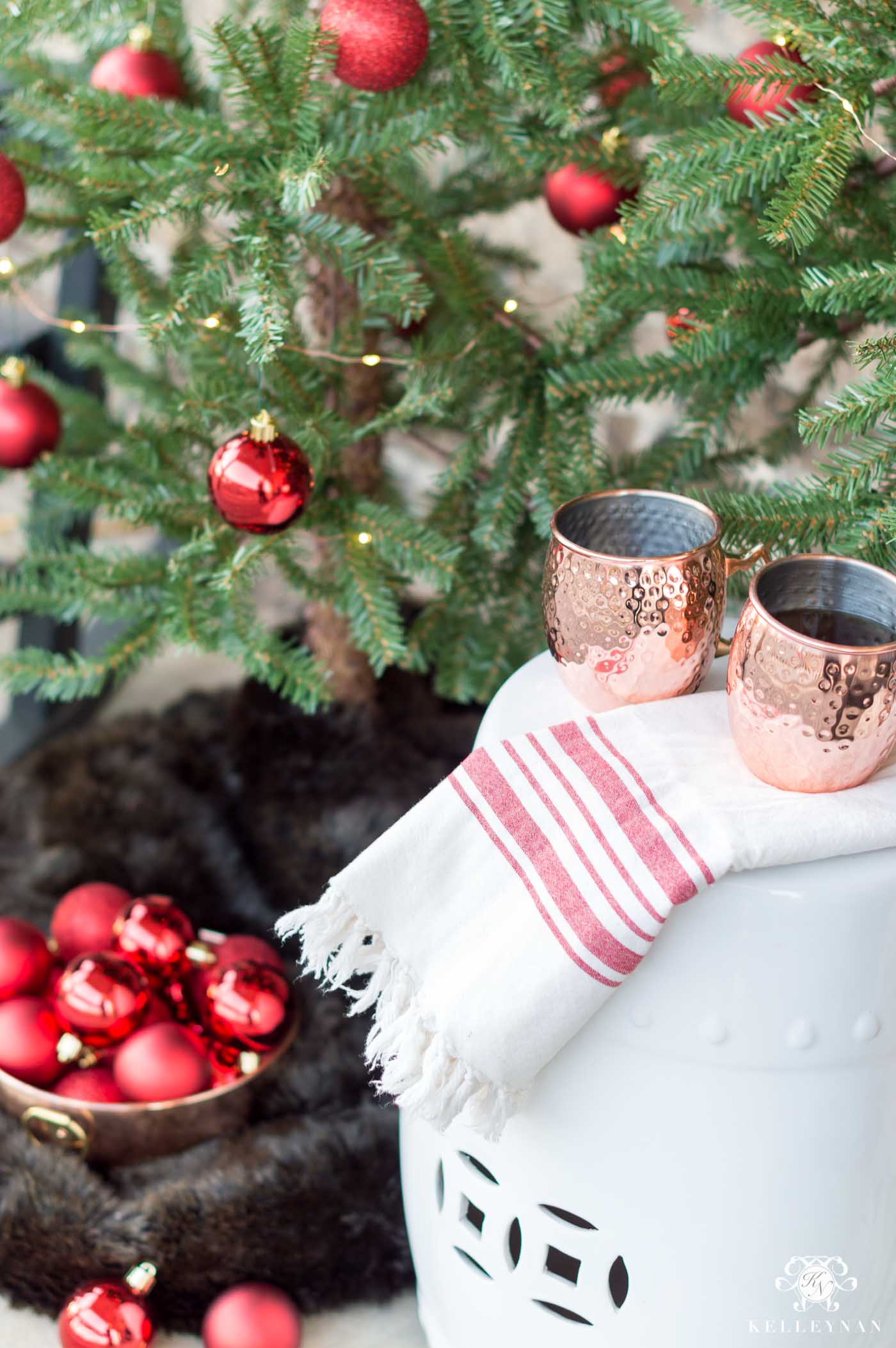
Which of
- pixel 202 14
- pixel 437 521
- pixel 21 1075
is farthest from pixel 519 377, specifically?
pixel 202 14

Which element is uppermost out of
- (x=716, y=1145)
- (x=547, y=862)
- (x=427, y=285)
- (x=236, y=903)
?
(x=427, y=285)

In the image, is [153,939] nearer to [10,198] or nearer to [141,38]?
[10,198]

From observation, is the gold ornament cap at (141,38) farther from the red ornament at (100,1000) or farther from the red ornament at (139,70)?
the red ornament at (100,1000)

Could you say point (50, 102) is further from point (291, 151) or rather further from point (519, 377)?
point (519, 377)

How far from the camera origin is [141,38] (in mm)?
931

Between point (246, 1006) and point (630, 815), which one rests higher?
point (630, 815)

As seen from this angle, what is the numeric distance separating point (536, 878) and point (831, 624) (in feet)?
0.67

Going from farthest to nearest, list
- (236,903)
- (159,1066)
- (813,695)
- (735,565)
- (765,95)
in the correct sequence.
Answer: (236,903) < (159,1066) < (765,95) < (735,565) < (813,695)

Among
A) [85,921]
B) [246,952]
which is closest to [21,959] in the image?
[85,921]

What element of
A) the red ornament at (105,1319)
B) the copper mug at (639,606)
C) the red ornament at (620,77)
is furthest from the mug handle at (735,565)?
the red ornament at (105,1319)

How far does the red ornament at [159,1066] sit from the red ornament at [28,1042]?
5 cm

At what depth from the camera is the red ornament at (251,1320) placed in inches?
31.0

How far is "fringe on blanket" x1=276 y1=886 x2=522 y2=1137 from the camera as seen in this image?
58 cm

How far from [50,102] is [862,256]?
0.62 m
